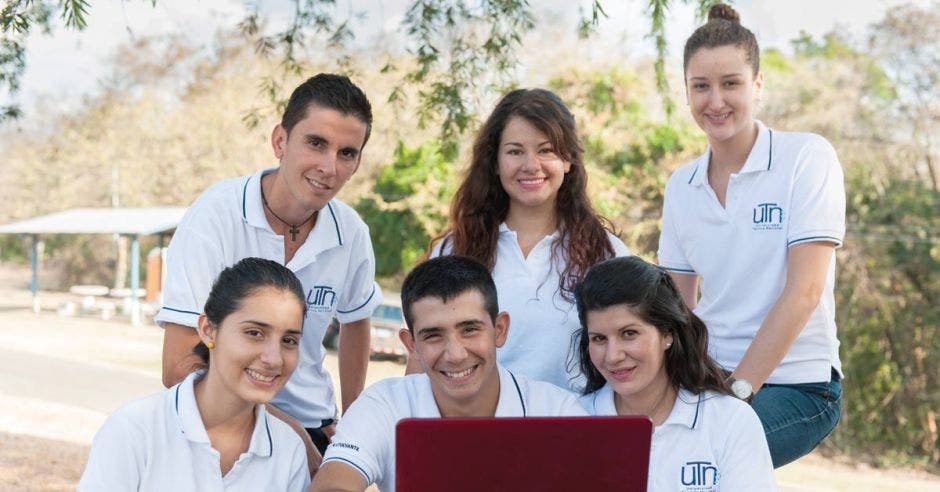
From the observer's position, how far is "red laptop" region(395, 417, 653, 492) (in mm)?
2416

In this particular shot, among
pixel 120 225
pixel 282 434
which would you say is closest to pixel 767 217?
pixel 282 434

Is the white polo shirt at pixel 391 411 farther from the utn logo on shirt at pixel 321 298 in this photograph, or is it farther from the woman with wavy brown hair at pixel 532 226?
the utn logo on shirt at pixel 321 298

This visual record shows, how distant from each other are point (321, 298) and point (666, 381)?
1294 mm

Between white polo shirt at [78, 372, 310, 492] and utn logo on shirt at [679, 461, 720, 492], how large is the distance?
1053 millimetres

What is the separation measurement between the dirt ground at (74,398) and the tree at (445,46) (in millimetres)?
4511

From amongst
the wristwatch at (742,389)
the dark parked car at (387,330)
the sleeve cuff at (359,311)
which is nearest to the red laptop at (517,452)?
the wristwatch at (742,389)

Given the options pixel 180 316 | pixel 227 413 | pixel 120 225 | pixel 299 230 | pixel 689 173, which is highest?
pixel 120 225

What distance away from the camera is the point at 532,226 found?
4.03 metres

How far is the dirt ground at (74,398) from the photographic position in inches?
428

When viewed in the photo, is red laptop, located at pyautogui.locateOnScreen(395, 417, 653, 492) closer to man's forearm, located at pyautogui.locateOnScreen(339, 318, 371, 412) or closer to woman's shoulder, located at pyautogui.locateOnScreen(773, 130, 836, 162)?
woman's shoulder, located at pyautogui.locateOnScreen(773, 130, 836, 162)

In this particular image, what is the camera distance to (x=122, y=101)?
1383 inches

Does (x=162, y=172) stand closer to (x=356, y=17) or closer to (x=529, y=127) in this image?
(x=356, y=17)

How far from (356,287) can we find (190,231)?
774 millimetres

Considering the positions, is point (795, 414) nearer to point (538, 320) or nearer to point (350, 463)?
point (538, 320)
